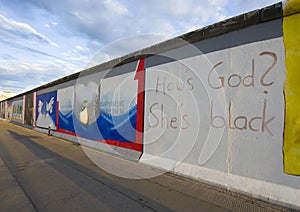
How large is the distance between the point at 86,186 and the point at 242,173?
3.36 metres

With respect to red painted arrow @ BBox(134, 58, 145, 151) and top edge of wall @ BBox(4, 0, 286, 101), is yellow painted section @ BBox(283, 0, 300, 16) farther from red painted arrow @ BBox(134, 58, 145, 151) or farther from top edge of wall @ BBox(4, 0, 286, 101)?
red painted arrow @ BBox(134, 58, 145, 151)

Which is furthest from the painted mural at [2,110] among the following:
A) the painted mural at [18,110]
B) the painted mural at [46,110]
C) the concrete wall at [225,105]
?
the concrete wall at [225,105]

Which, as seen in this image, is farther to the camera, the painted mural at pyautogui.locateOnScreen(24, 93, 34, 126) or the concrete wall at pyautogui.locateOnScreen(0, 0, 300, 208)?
the painted mural at pyautogui.locateOnScreen(24, 93, 34, 126)

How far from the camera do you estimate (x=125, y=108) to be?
8.23 m

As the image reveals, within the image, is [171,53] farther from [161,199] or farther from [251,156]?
[161,199]

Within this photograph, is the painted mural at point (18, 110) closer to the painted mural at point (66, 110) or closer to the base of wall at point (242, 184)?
the painted mural at point (66, 110)

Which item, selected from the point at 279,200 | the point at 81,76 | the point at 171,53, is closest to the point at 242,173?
the point at 279,200

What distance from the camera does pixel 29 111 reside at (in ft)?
76.8

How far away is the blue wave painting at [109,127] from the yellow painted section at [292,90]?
16.2 feet

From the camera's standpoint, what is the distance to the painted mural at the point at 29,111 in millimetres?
22375

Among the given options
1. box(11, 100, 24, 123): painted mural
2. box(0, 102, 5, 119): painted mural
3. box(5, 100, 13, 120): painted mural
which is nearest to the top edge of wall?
box(11, 100, 24, 123): painted mural

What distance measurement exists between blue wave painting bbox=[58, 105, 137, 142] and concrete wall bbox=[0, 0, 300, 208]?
8 centimetres

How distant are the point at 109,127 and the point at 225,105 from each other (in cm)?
574

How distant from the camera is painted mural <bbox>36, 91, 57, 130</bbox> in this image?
15984mm
